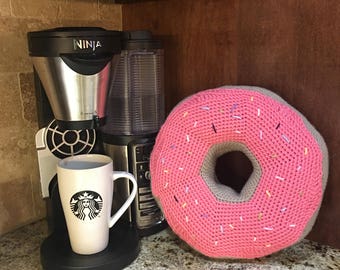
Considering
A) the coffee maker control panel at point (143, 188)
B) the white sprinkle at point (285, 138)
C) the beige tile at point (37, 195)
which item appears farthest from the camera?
the beige tile at point (37, 195)

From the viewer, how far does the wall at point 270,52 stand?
0.73 m

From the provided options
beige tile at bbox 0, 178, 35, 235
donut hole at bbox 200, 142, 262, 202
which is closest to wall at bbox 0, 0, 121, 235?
beige tile at bbox 0, 178, 35, 235

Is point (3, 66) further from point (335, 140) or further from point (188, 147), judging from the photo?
point (335, 140)

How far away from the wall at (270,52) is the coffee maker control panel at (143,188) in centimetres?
20

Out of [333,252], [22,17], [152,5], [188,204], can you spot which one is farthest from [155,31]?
[333,252]

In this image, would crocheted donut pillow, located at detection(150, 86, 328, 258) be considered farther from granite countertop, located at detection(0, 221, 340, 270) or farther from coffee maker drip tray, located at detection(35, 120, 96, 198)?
coffee maker drip tray, located at detection(35, 120, 96, 198)

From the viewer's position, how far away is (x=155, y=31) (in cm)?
96

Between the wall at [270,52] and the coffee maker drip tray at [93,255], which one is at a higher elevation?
A: the wall at [270,52]

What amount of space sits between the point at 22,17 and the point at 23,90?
14cm

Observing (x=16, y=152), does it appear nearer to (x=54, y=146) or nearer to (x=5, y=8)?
(x=54, y=146)

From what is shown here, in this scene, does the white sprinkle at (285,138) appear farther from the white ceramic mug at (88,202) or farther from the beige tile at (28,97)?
the beige tile at (28,97)

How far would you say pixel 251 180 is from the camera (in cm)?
70

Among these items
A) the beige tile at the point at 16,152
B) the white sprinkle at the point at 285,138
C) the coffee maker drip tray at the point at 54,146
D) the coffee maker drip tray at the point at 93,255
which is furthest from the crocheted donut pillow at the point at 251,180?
the beige tile at the point at 16,152

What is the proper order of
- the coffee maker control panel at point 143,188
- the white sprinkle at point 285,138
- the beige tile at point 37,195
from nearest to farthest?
1. the white sprinkle at point 285,138
2. the coffee maker control panel at point 143,188
3. the beige tile at point 37,195
